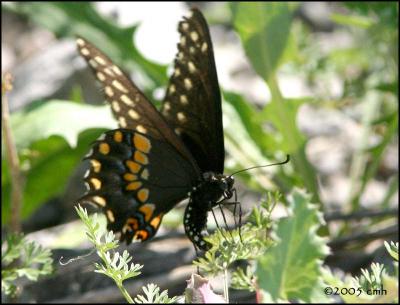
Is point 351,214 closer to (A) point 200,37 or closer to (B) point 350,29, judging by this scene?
(A) point 200,37

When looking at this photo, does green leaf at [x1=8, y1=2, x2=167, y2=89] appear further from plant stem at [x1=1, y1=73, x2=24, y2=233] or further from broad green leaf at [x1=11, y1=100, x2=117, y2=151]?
plant stem at [x1=1, y1=73, x2=24, y2=233]

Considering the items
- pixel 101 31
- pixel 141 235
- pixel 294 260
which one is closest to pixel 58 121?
pixel 141 235

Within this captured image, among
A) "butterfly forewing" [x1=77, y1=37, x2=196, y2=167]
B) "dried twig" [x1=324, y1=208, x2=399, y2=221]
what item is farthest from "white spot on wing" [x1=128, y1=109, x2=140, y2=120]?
"dried twig" [x1=324, y1=208, x2=399, y2=221]

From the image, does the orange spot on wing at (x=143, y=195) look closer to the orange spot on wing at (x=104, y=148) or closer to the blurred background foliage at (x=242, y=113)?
the orange spot on wing at (x=104, y=148)

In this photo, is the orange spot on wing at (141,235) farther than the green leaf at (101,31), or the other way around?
the green leaf at (101,31)

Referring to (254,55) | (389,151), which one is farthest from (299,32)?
(254,55)

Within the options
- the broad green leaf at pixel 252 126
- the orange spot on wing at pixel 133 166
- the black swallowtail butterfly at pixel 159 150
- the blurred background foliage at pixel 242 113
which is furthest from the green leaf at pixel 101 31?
the orange spot on wing at pixel 133 166
